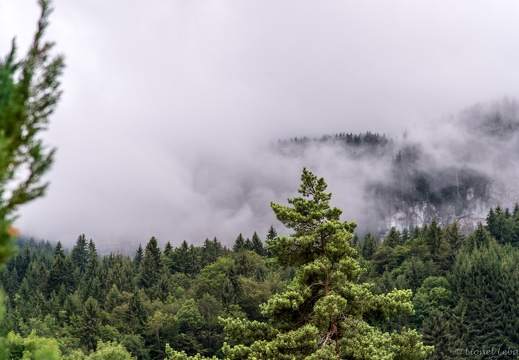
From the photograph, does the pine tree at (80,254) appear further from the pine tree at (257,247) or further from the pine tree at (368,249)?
the pine tree at (368,249)

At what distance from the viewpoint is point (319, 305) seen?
15.6m

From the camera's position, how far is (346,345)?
15773 millimetres

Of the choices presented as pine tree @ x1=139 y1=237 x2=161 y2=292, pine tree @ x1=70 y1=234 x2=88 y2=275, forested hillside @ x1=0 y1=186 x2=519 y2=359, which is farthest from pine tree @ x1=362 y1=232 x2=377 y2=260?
pine tree @ x1=70 y1=234 x2=88 y2=275

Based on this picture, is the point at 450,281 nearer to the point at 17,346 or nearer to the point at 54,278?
the point at 17,346

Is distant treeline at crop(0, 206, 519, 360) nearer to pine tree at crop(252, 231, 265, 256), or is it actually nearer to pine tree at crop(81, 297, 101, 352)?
pine tree at crop(81, 297, 101, 352)

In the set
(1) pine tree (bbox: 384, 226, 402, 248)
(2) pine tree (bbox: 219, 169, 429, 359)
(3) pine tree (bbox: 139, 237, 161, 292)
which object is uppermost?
(1) pine tree (bbox: 384, 226, 402, 248)

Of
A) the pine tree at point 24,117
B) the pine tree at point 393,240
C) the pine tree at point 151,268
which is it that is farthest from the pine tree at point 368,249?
the pine tree at point 24,117

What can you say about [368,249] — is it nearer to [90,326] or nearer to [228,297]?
[228,297]

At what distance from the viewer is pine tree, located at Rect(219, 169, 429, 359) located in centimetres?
1571

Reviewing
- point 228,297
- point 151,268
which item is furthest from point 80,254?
point 228,297

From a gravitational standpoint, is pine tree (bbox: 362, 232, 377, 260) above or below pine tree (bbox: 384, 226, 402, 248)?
below

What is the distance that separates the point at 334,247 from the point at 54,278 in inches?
3910

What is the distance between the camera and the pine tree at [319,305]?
15709mm

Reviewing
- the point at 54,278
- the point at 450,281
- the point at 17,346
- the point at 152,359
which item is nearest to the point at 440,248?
the point at 450,281
